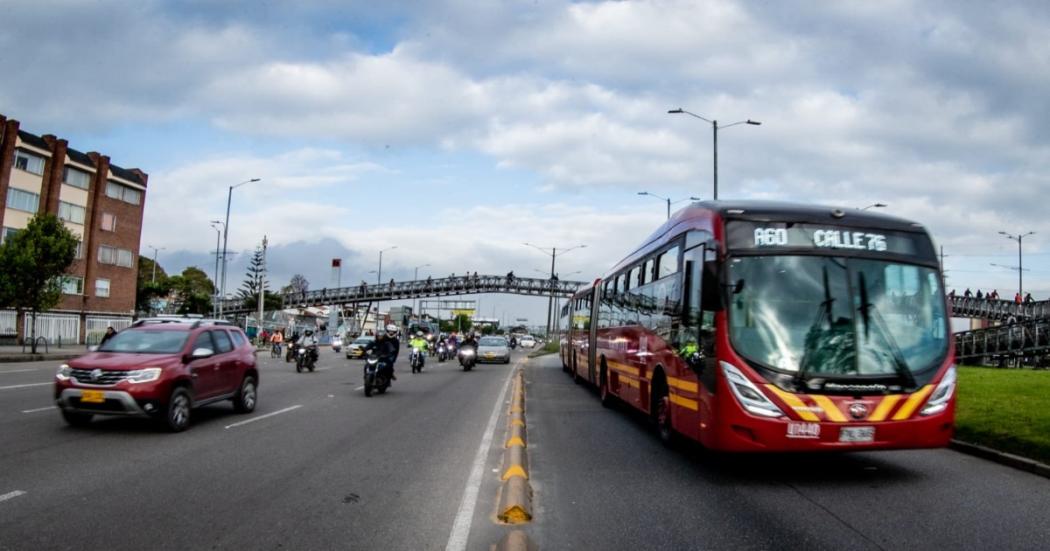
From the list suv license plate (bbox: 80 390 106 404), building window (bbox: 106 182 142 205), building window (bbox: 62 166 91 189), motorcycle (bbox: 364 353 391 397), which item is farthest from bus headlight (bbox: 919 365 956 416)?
building window (bbox: 106 182 142 205)

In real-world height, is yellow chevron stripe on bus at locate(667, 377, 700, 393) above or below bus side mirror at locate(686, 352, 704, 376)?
below

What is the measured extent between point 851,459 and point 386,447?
5850mm

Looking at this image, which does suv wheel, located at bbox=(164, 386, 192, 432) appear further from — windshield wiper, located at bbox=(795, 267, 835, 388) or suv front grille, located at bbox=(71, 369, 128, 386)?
windshield wiper, located at bbox=(795, 267, 835, 388)

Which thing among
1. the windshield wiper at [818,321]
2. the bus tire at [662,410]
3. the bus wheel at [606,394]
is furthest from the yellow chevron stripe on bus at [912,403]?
the bus wheel at [606,394]

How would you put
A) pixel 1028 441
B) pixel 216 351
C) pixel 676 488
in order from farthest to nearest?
1. pixel 216 351
2. pixel 1028 441
3. pixel 676 488

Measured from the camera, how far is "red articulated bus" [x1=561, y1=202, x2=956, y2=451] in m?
7.39

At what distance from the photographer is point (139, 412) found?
1007cm

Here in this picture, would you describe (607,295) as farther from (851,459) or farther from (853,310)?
(853,310)

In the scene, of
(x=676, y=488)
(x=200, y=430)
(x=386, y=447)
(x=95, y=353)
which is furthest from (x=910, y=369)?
(x=95, y=353)

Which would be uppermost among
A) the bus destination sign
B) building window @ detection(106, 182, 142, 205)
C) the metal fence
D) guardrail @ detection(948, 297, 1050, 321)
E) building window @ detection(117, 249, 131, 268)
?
building window @ detection(106, 182, 142, 205)

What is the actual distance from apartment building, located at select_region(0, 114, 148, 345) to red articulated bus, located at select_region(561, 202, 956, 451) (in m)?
42.0

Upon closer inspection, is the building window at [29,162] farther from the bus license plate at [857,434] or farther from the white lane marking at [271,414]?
the bus license plate at [857,434]

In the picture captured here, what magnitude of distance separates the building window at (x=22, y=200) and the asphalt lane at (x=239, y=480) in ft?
125

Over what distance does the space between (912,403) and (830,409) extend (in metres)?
0.91
